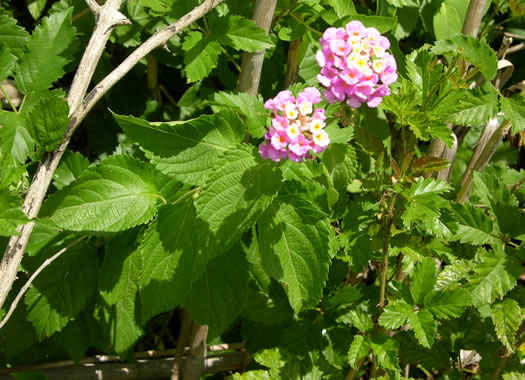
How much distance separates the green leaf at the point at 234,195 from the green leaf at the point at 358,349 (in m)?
0.41

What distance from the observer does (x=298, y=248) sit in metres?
1.22

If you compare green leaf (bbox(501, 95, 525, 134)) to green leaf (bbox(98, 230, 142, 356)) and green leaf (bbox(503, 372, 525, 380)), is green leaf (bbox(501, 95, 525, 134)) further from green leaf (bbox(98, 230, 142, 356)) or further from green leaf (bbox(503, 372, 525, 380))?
green leaf (bbox(98, 230, 142, 356))

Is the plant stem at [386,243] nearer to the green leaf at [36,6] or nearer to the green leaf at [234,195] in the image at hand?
the green leaf at [234,195]

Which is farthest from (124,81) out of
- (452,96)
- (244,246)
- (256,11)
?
(452,96)

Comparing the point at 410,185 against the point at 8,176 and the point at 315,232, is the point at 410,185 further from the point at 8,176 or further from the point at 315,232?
the point at 8,176

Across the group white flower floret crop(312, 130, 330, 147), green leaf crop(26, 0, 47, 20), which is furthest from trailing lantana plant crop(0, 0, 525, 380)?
green leaf crop(26, 0, 47, 20)

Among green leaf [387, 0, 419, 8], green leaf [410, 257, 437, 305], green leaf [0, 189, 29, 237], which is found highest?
green leaf [387, 0, 419, 8]

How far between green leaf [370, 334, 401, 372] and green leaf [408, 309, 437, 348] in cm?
8

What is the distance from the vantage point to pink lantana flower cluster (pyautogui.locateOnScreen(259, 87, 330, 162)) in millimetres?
1024

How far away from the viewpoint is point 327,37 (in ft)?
3.62

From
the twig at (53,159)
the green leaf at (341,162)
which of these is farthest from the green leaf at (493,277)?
the twig at (53,159)

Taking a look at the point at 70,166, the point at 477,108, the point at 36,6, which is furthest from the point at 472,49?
the point at 36,6

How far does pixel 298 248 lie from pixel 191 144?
33 centimetres

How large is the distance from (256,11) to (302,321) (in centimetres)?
83
